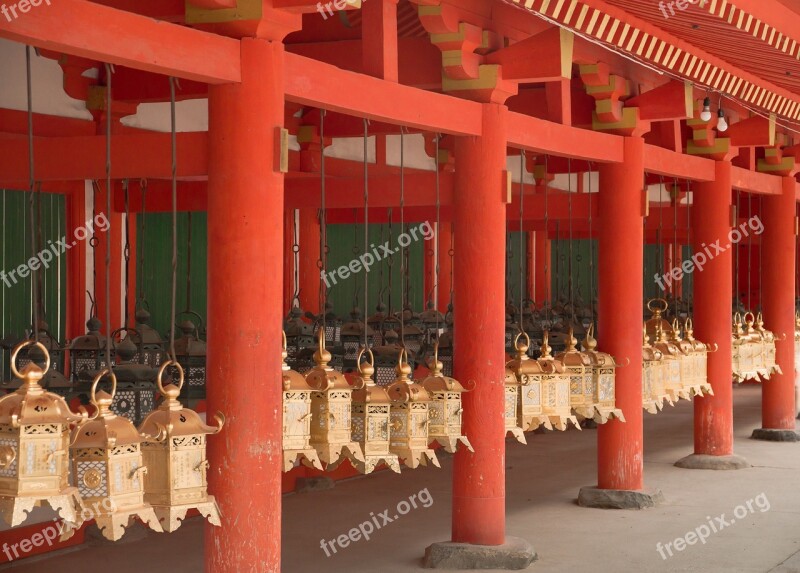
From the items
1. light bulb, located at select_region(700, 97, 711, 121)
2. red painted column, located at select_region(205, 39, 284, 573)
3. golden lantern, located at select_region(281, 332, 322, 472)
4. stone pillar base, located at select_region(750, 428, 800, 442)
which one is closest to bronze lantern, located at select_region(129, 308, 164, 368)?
golden lantern, located at select_region(281, 332, 322, 472)

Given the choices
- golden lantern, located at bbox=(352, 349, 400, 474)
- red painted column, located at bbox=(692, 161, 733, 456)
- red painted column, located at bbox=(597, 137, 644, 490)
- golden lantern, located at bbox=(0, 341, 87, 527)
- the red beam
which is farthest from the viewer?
red painted column, located at bbox=(692, 161, 733, 456)

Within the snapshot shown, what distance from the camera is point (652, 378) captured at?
890cm

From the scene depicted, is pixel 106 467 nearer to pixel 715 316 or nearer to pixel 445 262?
pixel 715 316

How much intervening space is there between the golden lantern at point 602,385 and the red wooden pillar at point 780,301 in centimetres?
440

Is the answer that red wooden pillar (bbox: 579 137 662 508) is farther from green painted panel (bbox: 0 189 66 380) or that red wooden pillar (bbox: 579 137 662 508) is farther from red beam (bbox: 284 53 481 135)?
green painted panel (bbox: 0 189 66 380)

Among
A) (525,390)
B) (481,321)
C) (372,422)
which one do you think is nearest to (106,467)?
(372,422)

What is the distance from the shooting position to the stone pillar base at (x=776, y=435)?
1198 centimetres

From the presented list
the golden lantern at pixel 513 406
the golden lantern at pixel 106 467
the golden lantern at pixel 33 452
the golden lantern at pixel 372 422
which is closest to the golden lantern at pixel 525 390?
the golden lantern at pixel 513 406

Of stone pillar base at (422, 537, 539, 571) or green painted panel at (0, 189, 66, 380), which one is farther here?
green painted panel at (0, 189, 66, 380)

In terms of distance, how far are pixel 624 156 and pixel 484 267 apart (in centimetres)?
210

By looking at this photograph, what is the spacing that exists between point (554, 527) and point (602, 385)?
0.96 metres

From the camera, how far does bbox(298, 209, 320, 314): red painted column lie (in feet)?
34.3

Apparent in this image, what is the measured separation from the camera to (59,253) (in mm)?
8109

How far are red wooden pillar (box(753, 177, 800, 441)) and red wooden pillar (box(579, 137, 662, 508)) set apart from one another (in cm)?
399
